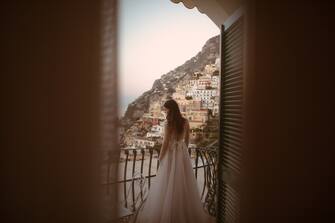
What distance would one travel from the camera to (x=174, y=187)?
2.61 m

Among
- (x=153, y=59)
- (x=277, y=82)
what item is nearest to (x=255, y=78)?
(x=277, y=82)

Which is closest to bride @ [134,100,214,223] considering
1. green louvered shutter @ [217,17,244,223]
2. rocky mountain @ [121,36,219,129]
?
green louvered shutter @ [217,17,244,223]

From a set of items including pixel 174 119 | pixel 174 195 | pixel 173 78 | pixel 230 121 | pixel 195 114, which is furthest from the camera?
pixel 173 78

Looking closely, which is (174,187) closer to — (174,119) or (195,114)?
(174,119)

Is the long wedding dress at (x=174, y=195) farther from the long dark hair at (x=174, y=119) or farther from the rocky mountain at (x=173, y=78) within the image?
the rocky mountain at (x=173, y=78)

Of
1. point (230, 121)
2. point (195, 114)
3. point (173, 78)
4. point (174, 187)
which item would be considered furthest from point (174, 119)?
point (173, 78)

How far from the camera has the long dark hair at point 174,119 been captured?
276 cm

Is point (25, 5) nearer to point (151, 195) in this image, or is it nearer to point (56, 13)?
point (56, 13)

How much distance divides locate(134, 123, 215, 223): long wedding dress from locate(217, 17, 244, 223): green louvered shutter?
23.6 inches

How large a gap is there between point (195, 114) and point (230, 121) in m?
2.26

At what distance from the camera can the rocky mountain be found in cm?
409

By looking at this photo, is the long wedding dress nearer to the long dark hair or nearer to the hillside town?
the long dark hair

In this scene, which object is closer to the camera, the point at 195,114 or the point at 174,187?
the point at 174,187

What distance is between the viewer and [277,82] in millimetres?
1569
